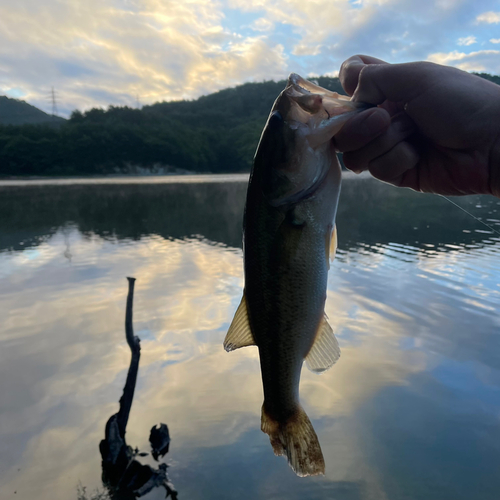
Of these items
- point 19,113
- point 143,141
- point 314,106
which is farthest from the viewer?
point 19,113

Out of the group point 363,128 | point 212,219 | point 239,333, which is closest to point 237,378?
point 239,333

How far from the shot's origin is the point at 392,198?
2181 inches

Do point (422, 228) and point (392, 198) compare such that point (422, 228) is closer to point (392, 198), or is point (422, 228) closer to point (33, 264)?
point (392, 198)

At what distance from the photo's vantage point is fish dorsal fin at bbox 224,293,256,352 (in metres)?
2.44

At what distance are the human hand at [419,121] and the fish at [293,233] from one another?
217mm

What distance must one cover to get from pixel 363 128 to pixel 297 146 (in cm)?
42

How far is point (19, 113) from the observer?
6550 inches

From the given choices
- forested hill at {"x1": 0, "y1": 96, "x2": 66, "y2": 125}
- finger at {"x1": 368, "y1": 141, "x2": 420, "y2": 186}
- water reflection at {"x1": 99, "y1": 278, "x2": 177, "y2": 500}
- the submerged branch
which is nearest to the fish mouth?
finger at {"x1": 368, "y1": 141, "x2": 420, "y2": 186}

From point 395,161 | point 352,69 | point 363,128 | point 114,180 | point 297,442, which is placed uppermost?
point 352,69

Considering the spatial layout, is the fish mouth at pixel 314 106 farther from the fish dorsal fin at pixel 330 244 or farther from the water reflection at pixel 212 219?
the water reflection at pixel 212 219

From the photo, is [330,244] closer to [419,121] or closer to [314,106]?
[314,106]

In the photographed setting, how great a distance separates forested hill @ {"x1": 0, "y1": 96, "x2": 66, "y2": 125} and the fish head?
156 m

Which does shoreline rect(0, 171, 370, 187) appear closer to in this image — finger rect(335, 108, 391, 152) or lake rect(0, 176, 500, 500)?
lake rect(0, 176, 500, 500)

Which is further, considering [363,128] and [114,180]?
[114,180]
